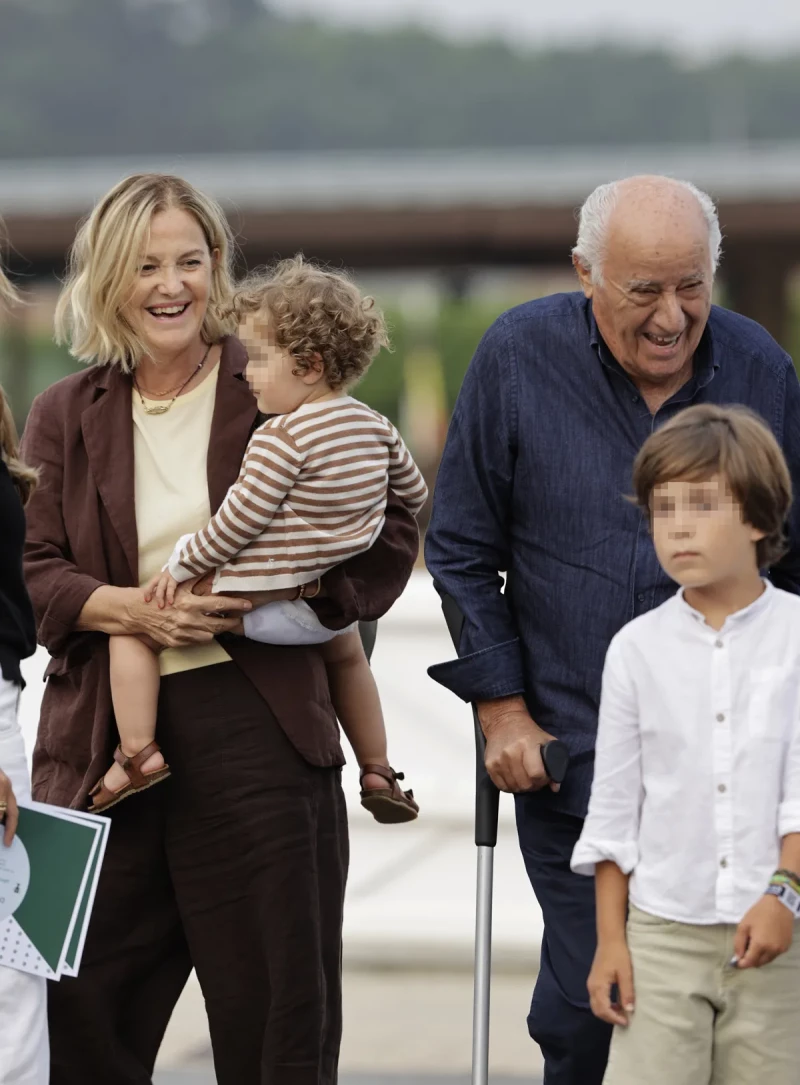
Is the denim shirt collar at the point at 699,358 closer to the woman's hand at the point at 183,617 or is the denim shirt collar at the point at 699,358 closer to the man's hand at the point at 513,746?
the man's hand at the point at 513,746

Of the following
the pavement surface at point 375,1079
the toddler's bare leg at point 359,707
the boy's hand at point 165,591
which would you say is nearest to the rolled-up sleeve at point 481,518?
the toddler's bare leg at point 359,707

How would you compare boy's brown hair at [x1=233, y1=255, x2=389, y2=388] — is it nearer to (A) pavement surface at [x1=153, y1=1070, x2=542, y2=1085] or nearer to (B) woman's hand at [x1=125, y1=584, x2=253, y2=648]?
(B) woman's hand at [x1=125, y1=584, x2=253, y2=648]

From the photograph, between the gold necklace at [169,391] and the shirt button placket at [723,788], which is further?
the gold necklace at [169,391]

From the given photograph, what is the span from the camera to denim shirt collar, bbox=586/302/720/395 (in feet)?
9.62

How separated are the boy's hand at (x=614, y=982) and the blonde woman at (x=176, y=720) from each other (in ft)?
2.26

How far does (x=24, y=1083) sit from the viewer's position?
262 cm

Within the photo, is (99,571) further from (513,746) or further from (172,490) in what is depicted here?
(513,746)

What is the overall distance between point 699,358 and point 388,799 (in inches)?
39.2

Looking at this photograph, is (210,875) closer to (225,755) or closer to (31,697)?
(225,755)

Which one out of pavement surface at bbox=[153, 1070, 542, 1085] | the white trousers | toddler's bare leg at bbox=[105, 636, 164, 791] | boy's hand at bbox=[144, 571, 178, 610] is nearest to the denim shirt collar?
boy's hand at bbox=[144, 571, 178, 610]

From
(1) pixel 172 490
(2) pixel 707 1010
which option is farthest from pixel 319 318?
(2) pixel 707 1010

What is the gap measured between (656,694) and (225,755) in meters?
0.88

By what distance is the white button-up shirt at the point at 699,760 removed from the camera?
95.0 inches

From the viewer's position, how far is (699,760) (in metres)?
2.43
